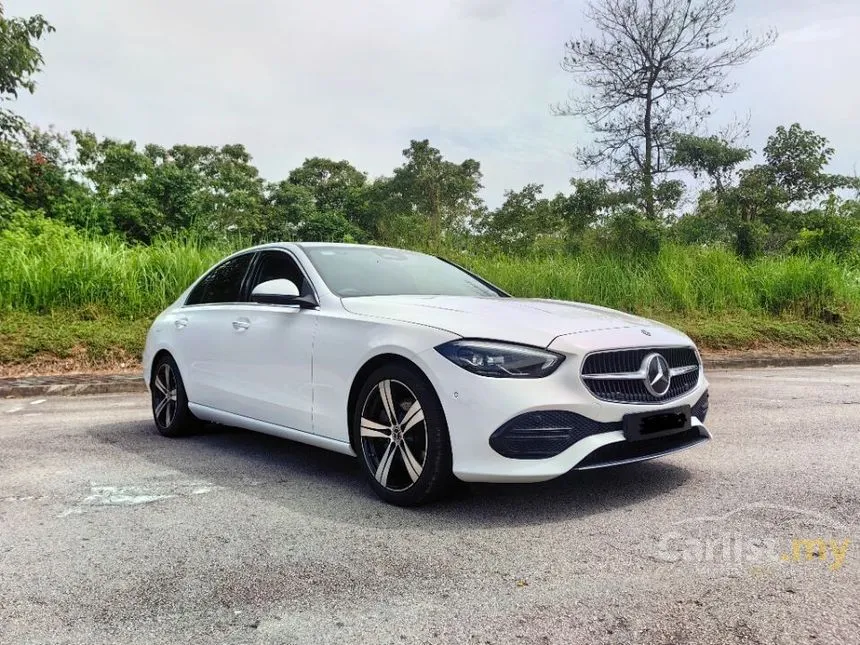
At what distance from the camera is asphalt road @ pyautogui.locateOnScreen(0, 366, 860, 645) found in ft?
8.66

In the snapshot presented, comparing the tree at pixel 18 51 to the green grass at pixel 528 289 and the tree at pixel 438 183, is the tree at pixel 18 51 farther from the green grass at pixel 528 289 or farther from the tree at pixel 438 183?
the tree at pixel 438 183

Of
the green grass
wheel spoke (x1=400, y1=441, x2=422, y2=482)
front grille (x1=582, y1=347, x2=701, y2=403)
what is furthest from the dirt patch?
front grille (x1=582, y1=347, x2=701, y2=403)

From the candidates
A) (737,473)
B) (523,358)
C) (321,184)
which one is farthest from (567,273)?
(321,184)

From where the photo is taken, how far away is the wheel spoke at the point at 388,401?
4.03m

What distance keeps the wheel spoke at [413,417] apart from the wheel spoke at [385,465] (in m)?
0.16

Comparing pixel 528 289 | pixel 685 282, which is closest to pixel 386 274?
pixel 528 289

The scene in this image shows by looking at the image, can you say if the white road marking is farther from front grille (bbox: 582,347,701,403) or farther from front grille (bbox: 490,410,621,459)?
front grille (bbox: 582,347,701,403)

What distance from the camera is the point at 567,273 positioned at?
592 inches

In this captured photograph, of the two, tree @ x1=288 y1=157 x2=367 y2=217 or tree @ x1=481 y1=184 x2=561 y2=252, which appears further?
tree @ x1=288 y1=157 x2=367 y2=217

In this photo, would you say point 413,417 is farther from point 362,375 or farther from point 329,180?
point 329,180

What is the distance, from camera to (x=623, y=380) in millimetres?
3871

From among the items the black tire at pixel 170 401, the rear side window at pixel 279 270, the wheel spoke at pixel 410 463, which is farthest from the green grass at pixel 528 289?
the wheel spoke at pixel 410 463

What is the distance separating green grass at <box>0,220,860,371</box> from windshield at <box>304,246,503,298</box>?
273 inches

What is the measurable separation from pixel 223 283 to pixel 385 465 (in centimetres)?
256
